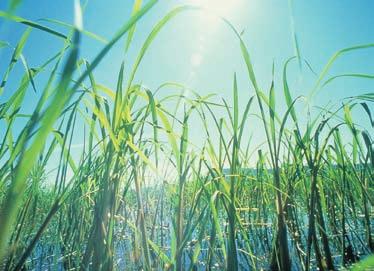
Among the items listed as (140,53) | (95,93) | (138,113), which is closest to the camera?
(140,53)

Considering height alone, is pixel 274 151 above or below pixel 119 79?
below

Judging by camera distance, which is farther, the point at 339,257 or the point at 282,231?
the point at 339,257

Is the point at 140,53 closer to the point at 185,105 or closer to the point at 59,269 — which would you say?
the point at 185,105

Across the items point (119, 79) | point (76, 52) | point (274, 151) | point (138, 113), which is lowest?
point (76, 52)

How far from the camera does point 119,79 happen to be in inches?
34.8

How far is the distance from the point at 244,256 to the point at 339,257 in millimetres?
524

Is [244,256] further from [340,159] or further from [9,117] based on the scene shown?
[9,117]

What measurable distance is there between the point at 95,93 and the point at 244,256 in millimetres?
1407

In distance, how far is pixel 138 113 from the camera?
1357 millimetres

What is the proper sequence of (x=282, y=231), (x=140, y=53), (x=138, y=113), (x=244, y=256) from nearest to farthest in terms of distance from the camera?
(x=140, y=53), (x=282, y=231), (x=138, y=113), (x=244, y=256)

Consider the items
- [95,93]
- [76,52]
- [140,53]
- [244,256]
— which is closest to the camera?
[76,52]

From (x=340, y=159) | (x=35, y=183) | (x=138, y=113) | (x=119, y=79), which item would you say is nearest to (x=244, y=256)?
(x=340, y=159)

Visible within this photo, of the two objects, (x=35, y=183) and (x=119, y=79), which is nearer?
(x=119, y=79)

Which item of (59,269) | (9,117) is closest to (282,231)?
(9,117)
